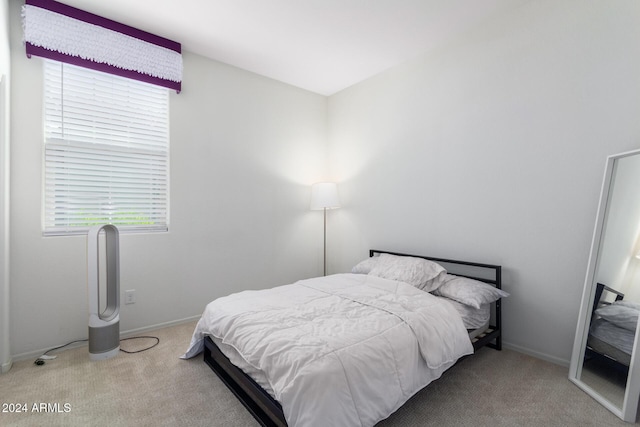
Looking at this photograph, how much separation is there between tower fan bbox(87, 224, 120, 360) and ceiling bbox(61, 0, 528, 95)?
1.75 meters

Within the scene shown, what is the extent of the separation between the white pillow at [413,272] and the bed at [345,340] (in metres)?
0.01

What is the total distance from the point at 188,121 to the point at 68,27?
1067 millimetres

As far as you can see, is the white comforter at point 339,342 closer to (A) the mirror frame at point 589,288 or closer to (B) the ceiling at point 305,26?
(A) the mirror frame at point 589,288

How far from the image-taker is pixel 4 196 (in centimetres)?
209

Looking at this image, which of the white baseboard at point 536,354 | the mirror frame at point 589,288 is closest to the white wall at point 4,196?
the white baseboard at point 536,354

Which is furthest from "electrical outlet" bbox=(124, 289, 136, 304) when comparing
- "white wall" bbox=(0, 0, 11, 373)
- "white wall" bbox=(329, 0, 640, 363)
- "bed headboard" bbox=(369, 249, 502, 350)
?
"bed headboard" bbox=(369, 249, 502, 350)

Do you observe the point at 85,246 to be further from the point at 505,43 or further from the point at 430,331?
the point at 505,43

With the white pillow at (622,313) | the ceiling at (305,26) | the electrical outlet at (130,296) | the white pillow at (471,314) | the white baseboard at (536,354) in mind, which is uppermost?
the ceiling at (305,26)

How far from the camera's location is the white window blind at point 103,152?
2.43 meters

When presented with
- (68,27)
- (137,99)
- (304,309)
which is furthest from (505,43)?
(68,27)

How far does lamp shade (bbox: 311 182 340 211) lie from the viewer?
12.2 feet

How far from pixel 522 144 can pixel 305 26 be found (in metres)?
2.04

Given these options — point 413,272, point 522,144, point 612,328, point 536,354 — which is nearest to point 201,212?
point 413,272

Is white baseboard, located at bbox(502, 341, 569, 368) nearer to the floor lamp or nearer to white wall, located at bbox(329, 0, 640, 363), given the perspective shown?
white wall, located at bbox(329, 0, 640, 363)
